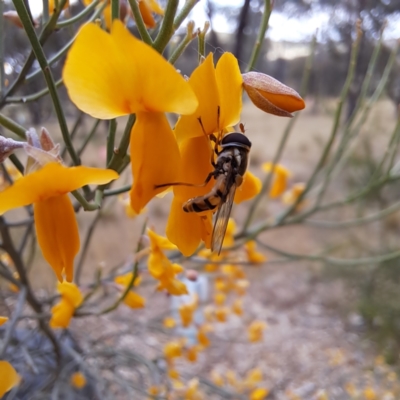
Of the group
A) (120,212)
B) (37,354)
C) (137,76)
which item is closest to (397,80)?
(120,212)

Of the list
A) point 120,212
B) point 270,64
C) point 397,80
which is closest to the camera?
point 270,64

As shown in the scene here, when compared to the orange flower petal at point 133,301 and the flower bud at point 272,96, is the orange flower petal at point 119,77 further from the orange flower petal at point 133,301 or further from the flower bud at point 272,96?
the orange flower petal at point 133,301

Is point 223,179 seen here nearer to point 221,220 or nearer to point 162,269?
point 221,220

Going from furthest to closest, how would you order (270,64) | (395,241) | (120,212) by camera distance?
1. (120,212)
2. (395,241)
3. (270,64)

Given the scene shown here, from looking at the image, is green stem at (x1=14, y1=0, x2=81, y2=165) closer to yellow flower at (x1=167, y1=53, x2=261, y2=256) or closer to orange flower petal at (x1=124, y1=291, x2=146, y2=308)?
yellow flower at (x1=167, y1=53, x2=261, y2=256)

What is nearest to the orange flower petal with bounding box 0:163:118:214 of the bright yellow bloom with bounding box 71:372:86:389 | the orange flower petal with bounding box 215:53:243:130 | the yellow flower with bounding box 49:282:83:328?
the orange flower petal with bounding box 215:53:243:130

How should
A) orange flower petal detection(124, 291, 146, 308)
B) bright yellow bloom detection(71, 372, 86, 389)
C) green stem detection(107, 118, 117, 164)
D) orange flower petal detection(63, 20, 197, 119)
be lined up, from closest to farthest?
orange flower petal detection(63, 20, 197, 119) → green stem detection(107, 118, 117, 164) → orange flower petal detection(124, 291, 146, 308) → bright yellow bloom detection(71, 372, 86, 389)

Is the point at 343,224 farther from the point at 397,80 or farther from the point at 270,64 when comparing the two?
the point at 397,80
